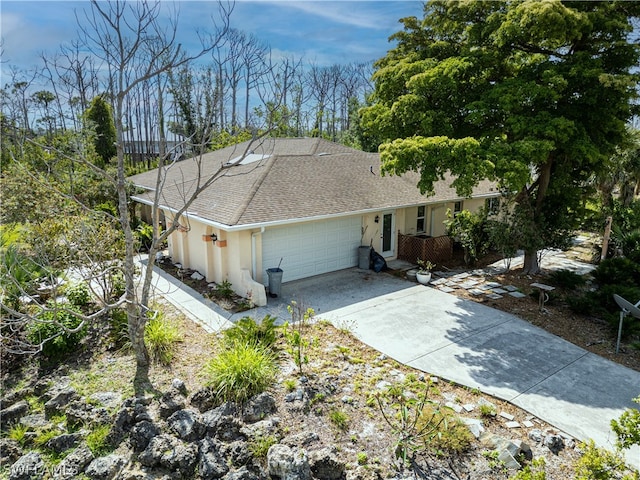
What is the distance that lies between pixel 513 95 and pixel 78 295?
492 inches

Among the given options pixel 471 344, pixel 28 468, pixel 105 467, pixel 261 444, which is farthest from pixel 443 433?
pixel 28 468

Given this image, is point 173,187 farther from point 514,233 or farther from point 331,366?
point 514,233

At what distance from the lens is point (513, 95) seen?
1067 cm

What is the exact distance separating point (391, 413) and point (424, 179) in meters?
6.56

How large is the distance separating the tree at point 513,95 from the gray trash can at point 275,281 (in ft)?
14.3

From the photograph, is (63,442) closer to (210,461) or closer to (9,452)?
(9,452)

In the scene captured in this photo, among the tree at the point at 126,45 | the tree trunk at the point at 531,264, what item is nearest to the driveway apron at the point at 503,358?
the tree trunk at the point at 531,264

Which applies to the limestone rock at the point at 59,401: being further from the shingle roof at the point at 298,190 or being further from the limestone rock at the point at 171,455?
the shingle roof at the point at 298,190

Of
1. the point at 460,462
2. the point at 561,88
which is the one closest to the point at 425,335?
the point at 460,462

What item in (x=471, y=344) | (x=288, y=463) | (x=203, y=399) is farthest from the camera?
(x=471, y=344)

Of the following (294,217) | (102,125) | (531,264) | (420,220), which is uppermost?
(102,125)

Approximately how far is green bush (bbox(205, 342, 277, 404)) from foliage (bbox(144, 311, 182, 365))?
1.26 meters

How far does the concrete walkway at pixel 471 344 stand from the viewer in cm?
712

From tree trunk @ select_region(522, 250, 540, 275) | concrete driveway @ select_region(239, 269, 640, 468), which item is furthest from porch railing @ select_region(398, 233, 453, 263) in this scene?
tree trunk @ select_region(522, 250, 540, 275)
